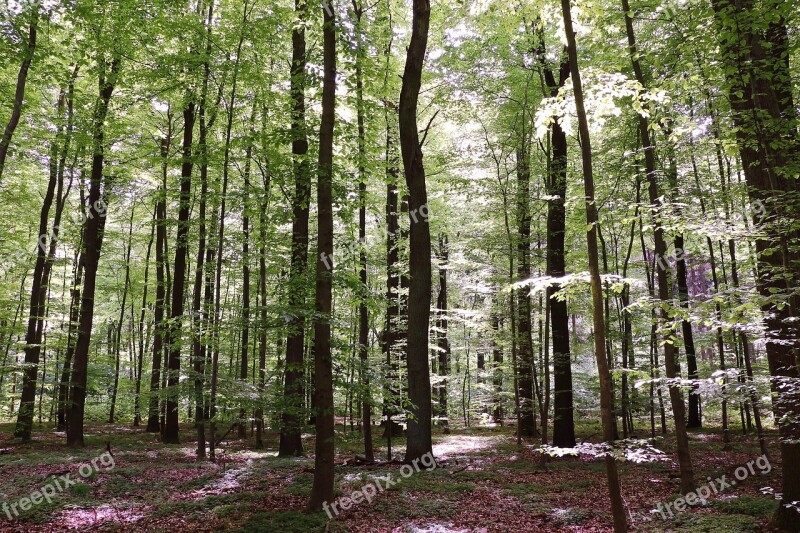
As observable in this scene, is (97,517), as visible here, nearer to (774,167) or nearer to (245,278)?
(245,278)

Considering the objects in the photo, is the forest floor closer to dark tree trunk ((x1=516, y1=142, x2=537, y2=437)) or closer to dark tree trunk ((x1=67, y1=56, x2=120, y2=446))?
dark tree trunk ((x1=67, y1=56, x2=120, y2=446))

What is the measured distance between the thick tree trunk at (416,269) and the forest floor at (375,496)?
1.12 m

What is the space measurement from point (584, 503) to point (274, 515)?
546cm

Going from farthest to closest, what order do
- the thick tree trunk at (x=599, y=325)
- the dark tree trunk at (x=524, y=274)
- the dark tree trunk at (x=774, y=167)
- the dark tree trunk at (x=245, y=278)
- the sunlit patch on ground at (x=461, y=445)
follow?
the sunlit patch on ground at (x=461, y=445) → the dark tree trunk at (x=524, y=274) → the dark tree trunk at (x=245, y=278) → the dark tree trunk at (x=774, y=167) → the thick tree trunk at (x=599, y=325)

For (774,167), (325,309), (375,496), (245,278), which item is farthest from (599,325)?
(245,278)

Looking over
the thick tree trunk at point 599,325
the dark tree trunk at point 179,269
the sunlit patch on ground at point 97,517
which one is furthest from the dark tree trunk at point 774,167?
the dark tree trunk at point 179,269

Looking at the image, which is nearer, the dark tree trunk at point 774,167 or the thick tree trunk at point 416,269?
the dark tree trunk at point 774,167

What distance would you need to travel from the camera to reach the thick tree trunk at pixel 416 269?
1055cm

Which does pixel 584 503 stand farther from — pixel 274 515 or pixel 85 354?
pixel 85 354

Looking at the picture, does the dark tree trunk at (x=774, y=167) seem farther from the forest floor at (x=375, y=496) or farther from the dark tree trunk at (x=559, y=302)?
the dark tree trunk at (x=559, y=302)

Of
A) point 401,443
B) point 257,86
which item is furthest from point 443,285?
point 257,86

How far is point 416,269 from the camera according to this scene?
36.2 feet

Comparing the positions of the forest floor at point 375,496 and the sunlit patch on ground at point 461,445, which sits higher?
the forest floor at point 375,496

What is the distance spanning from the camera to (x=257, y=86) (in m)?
12.7
